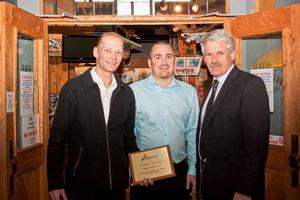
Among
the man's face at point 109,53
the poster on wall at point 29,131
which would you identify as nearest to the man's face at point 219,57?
the man's face at point 109,53

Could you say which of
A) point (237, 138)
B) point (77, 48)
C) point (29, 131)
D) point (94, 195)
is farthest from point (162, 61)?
point (77, 48)

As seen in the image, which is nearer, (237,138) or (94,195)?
(237,138)

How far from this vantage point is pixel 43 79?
139 inches

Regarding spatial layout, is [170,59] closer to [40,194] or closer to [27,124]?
[27,124]

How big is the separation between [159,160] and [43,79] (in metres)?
1.54

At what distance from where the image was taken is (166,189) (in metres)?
3.12

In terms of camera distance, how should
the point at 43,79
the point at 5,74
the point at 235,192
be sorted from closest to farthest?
1. the point at 235,192
2. the point at 5,74
3. the point at 43,79

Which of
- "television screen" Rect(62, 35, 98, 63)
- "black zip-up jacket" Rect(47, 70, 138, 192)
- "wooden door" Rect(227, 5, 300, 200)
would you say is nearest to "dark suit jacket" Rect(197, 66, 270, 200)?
"wooden door" Rect(227, 5, 300, 200)

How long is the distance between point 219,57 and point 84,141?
4.24 ft

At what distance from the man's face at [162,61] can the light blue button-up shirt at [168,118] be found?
122 millimetres

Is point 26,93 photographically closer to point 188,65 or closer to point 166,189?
point 166,189

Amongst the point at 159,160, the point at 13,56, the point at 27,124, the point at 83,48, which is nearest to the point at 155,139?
the point at 159,160

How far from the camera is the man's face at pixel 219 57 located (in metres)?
2.70

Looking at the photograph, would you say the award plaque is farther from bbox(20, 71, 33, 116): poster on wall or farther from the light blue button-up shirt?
bbox(20, 71, 33, 116): poster on wall
